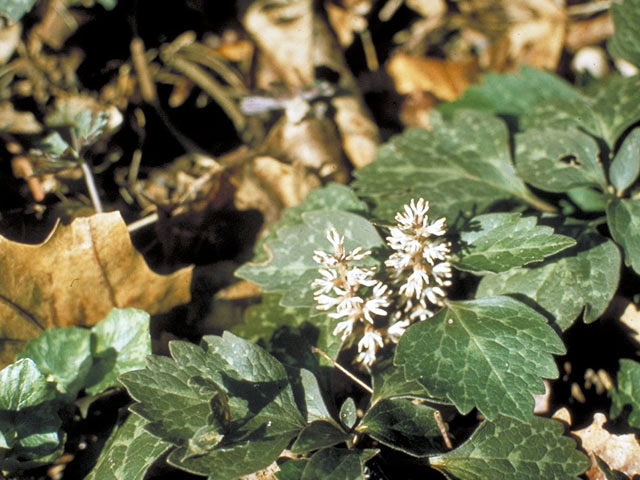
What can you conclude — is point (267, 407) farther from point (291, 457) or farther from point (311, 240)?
point (311, 240)

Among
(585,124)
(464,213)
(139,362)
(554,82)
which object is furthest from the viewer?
(554,82)

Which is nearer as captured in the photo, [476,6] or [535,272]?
[535,272]

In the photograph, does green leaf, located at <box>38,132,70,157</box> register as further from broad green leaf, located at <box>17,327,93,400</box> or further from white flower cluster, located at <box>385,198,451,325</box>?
white flower cluster, located at <box>385,198,451,325</box>

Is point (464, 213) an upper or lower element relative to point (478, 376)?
upper

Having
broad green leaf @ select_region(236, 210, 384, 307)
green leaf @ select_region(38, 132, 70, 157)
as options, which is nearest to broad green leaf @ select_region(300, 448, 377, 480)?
broad green leaf @ select_region(236, 210, 384, 307)

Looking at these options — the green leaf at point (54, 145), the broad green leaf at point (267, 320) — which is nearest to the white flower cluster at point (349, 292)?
the broad green leaf at point (267, 320)

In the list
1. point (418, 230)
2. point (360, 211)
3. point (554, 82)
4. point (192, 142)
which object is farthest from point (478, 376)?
point (192, 142)

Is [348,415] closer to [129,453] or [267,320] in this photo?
[267,320]
